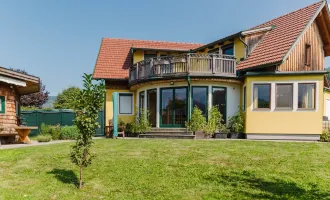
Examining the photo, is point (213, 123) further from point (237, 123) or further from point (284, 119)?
point (284, 119)

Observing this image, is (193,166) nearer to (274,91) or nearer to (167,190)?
(167,190)

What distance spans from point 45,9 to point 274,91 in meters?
15.3

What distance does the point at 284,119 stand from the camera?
1341 cm

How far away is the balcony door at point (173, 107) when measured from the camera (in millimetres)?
15242

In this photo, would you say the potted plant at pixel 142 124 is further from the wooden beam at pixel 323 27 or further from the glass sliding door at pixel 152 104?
the wooden beam at pixel 323 27

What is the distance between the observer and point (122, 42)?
22297mm

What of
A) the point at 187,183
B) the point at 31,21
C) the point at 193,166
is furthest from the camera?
the point at 31,21

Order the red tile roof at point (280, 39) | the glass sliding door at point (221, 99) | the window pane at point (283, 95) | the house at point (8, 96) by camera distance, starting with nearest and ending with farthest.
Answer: the house at point (8, 96) → the window pane at point (283, 95) → the red tile roof at point (280, 39) → the glass sliding door at point (221, 99)

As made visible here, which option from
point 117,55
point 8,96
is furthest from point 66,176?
point 117,55

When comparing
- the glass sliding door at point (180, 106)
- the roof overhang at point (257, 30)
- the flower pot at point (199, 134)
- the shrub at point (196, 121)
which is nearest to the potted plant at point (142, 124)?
the glass sliding door at point (180, 106)

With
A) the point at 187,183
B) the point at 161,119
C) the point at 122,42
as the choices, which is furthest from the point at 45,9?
the point at 187,183

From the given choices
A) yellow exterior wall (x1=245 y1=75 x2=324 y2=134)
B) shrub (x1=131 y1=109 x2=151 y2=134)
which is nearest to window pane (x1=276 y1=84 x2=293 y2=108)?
yellow exterior wall (x1=245 y1=75 x2=324 y2=134)

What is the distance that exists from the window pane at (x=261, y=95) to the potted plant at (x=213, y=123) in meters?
2.13

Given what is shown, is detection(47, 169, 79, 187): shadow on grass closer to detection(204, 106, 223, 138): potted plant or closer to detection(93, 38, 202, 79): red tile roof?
detection(204, 106, 223, 138): potted plant
